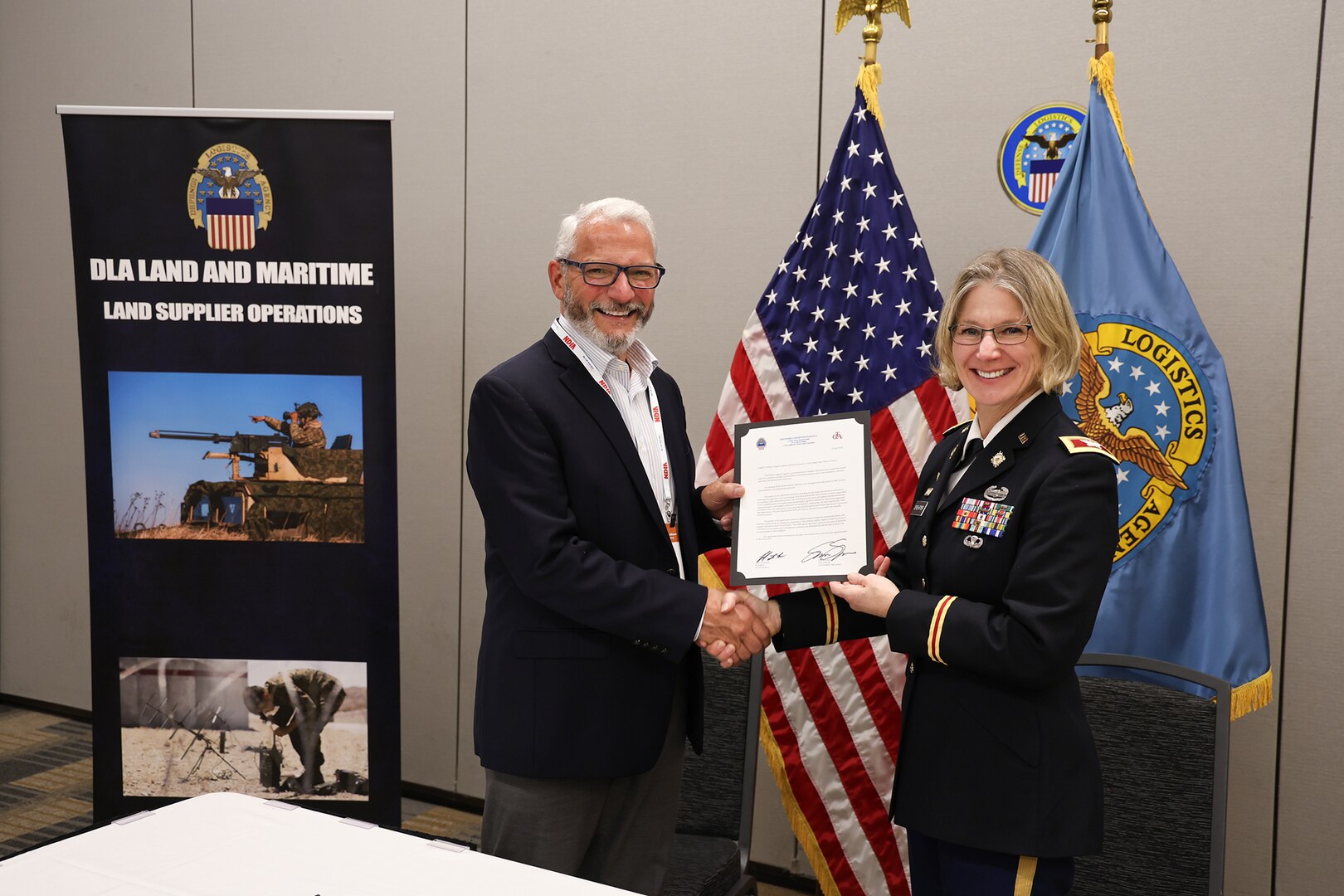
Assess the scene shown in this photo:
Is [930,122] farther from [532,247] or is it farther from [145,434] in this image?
[145,434]

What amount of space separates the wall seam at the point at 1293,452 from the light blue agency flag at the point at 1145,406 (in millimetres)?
→ 399

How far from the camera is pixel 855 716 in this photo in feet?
8.72

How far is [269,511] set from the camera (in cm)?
309

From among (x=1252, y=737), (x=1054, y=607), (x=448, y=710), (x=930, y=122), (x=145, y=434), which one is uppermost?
(x=930, y=122)

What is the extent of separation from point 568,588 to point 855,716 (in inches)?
42.7

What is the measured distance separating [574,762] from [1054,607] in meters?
0.96

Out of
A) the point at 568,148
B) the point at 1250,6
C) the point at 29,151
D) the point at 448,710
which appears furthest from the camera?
the point at 29,151

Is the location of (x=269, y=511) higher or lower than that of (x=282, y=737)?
higher

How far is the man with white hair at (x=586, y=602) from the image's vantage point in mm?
1974

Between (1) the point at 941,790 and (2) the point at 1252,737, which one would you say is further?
(2) the point at 1252,737

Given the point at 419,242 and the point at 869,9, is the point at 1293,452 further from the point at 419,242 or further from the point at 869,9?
the point at 419,242

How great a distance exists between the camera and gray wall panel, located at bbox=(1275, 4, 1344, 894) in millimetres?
2639

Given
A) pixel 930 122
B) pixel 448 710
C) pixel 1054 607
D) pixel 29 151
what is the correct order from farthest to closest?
pixel 29 151, pixel 448 710, pixel 930 122, pixel 1054 607

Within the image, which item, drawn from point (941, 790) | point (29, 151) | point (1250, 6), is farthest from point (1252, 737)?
point (29, 151)
